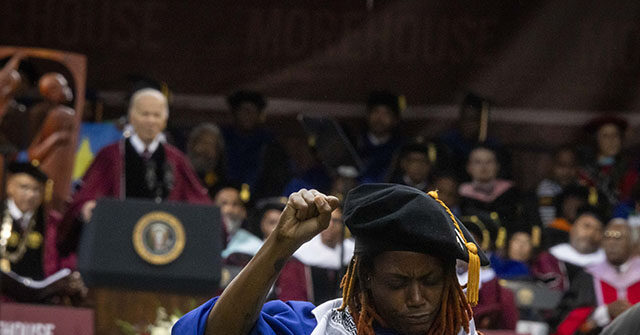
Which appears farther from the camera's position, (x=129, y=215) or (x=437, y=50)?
(x=437, y=50)

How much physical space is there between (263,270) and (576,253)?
6.56 m

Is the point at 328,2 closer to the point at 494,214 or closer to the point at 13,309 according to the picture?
the point at 494,214

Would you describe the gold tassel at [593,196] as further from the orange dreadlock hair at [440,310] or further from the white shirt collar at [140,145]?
the orange dreadlock hair at [440,310]

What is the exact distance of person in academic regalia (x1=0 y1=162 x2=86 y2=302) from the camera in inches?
299

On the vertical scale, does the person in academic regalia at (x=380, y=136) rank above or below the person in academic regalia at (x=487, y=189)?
above

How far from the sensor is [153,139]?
23.9ft

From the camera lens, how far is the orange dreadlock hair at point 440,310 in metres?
2.49

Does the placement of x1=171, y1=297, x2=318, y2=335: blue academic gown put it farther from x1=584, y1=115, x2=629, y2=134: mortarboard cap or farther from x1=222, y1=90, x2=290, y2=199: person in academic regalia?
x1=584, y1=115, x2=629, y2=134: mortarboard cap

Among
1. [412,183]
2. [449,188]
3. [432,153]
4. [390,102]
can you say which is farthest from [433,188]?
[390,102]

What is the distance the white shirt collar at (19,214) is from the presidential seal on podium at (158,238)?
202 cm

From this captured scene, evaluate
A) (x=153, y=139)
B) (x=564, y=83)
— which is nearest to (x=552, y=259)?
(x=564, y=83)

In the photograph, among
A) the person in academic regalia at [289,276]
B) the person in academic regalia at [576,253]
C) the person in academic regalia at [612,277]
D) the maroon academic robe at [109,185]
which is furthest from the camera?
the person in academic regalia at [576,253]

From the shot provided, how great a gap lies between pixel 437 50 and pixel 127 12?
2.72 m

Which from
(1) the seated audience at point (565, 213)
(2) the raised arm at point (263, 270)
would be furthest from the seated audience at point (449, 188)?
(2) the raised arm at point (263, 270)
